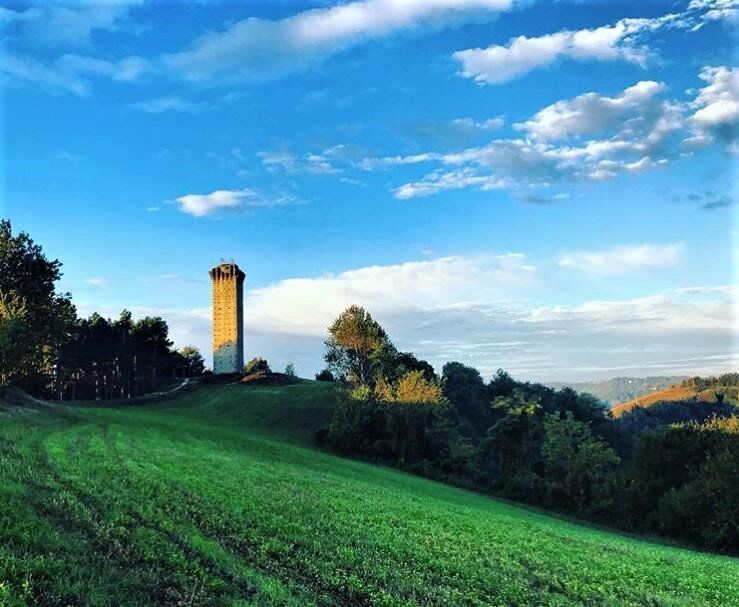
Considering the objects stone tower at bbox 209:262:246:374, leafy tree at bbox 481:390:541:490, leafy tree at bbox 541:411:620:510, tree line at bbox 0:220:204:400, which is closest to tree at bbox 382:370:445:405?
Result: leafy tree at bbox 481:390:541:490

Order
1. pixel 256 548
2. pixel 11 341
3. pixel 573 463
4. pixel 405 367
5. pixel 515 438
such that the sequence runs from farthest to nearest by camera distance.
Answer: pixel 405 367, pixel 515 438, pixel 573 463, pixel 11 341, pixel 256 548

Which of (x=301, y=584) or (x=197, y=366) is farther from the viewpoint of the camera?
(x=197, y=366)

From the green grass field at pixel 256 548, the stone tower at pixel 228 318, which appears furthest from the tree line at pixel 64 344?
the green grass field at pixel 256 548

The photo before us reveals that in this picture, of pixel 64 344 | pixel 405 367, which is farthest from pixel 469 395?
pixel 64 344

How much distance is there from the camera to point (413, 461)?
255 ft

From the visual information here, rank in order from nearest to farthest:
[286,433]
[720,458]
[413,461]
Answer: [720,458] < [413,461] < [286,433]

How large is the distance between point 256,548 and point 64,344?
9170 centimetres

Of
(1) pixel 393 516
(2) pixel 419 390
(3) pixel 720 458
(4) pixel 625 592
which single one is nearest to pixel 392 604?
(4) pixel 625 592

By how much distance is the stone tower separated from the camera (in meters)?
149

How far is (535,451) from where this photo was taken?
3531 inches

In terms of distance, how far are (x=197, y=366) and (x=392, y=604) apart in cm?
16570

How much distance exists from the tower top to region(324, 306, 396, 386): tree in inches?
2504

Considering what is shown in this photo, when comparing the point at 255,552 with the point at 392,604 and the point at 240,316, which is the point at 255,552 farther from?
Result: the point at 240,316

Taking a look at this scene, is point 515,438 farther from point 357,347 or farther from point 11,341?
point 11,341
